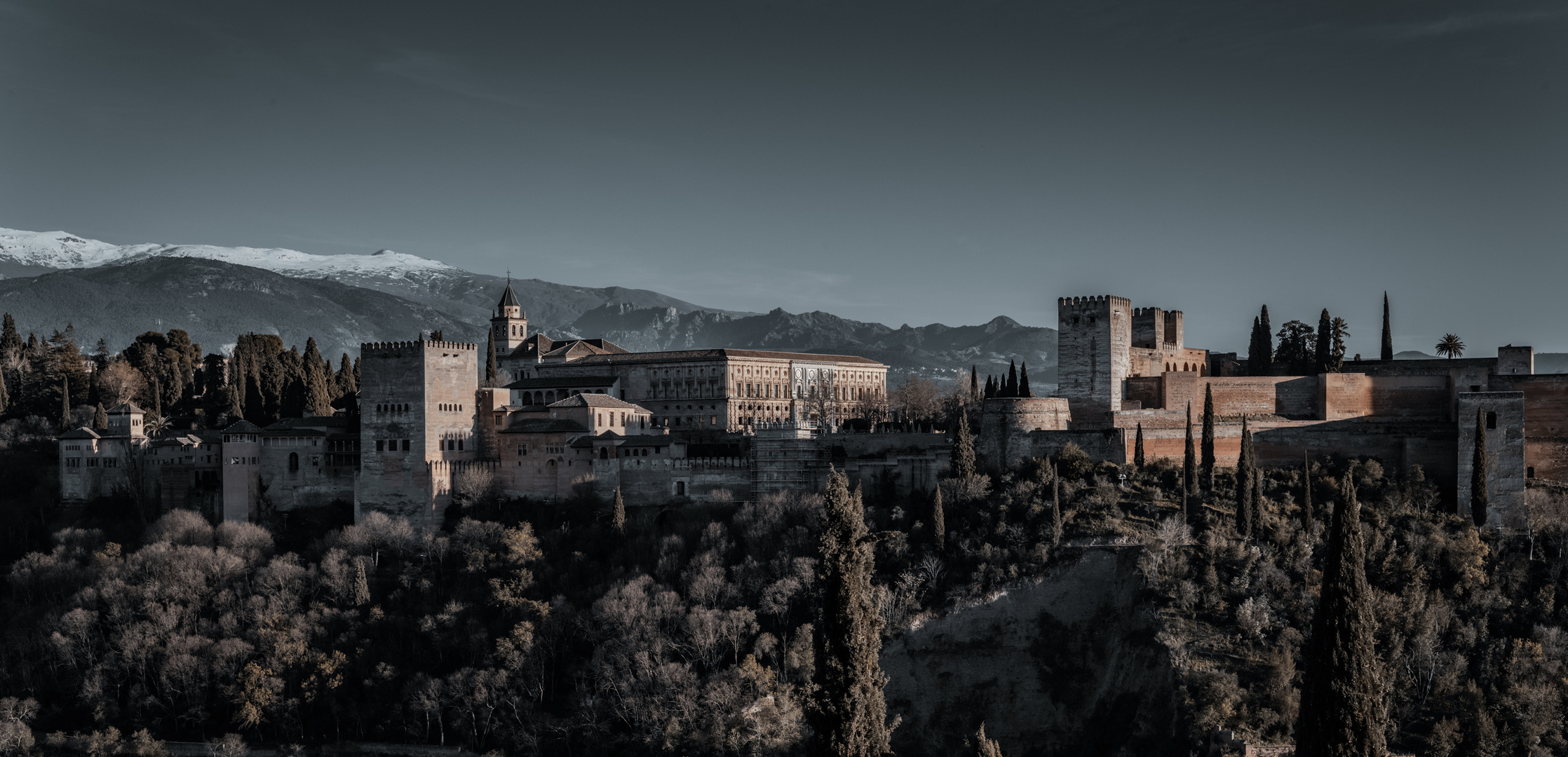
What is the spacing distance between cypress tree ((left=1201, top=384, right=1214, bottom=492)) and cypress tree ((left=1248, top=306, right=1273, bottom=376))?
35.6 feet

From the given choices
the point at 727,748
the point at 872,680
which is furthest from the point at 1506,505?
the point at 872,680

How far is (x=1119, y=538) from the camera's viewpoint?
42.2 meters

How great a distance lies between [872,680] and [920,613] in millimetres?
21500

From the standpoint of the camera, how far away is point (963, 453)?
153 ft

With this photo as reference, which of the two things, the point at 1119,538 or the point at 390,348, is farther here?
the point at 390,348

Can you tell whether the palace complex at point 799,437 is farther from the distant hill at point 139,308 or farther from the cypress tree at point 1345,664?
the distant hill at point 139,308

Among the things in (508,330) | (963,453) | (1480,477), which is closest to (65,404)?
(508,330)

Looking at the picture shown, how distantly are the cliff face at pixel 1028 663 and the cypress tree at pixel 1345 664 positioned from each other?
13.6 metres

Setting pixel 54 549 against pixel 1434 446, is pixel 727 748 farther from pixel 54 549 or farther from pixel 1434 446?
pixel 54 549

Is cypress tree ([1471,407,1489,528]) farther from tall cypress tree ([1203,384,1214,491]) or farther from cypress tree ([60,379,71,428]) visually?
cypress tree ([60,379,71,428])

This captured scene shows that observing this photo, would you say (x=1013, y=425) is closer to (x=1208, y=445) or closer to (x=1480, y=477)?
(x=1208, y=445)

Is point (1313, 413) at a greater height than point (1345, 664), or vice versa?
point (1313, 413)

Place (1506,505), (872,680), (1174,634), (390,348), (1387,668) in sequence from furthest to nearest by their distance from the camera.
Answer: (390,348)
(1506,505)
(1174,634)
(1387,668)
(872,680)

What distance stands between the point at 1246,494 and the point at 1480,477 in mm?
7903
